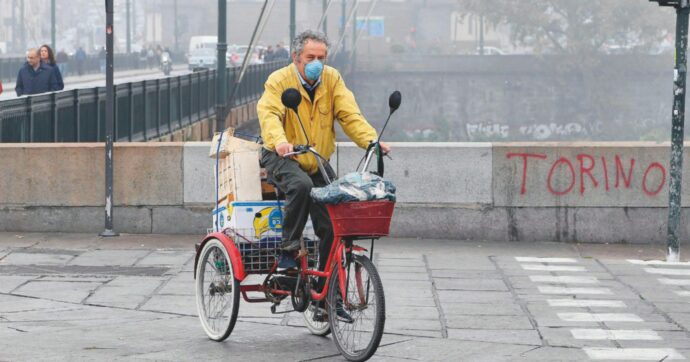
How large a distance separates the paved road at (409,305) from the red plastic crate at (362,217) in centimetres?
78

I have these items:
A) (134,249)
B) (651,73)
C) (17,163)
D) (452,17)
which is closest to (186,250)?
(134,249)

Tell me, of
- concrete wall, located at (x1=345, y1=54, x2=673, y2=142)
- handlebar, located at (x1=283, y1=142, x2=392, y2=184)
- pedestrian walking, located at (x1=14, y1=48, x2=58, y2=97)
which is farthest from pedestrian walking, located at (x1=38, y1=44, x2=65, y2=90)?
concrete wall, located at (x1=345, y1=54, x2=673, y2=142)

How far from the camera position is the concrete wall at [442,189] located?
1219 cm

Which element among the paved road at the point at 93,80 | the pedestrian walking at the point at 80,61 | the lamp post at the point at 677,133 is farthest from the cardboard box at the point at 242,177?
the pedestrian walking at the point at 80,61

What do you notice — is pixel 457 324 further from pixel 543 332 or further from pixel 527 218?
pixel 527 218

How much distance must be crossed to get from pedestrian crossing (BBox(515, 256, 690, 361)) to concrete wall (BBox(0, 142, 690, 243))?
0.97 m

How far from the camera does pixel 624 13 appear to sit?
307ft

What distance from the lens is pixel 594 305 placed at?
9.09 meters

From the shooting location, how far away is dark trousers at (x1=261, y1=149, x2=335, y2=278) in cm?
720

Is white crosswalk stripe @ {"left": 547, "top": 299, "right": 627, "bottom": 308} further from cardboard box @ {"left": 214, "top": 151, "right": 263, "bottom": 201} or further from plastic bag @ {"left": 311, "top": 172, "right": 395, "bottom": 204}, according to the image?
plastic bag @ {"left": 311, "top": 172, "right": 395, "bottom": 204}

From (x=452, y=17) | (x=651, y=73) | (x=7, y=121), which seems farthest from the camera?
(x=452, y=17)

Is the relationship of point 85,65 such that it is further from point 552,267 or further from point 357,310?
point 357,310

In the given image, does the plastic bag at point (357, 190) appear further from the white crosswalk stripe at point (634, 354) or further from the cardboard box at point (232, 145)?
the white crosswalk stripe at point (634, 354)

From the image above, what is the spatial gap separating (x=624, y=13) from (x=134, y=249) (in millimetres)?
84899
